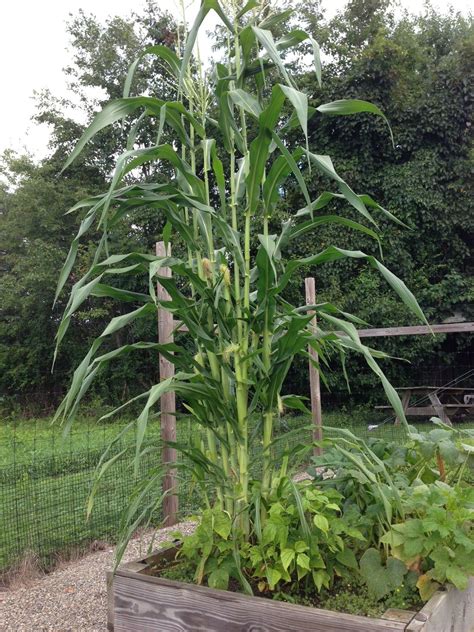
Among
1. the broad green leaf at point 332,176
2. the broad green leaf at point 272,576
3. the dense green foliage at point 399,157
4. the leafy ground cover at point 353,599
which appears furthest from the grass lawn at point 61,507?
the dense green foliage at point 399,157

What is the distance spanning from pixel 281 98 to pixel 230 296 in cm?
59

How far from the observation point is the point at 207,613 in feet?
4.88

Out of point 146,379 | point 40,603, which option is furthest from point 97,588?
point 146,379

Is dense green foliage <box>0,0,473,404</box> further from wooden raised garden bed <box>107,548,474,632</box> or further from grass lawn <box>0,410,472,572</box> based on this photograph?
wooden raised garden bed <box>107,548,474,632</box>

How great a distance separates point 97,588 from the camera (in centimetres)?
280

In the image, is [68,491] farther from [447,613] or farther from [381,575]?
[447,613]

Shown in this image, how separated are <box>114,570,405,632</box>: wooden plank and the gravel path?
656mm

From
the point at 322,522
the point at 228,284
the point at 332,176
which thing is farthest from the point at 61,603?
the point at 332,176

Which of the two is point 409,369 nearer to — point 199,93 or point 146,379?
point 146,379

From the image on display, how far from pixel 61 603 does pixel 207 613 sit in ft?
4.87

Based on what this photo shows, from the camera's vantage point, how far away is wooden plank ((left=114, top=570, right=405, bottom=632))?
4.39 feet

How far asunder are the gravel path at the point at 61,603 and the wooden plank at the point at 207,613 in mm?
656

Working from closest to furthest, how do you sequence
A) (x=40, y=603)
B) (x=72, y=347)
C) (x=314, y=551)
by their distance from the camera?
1. (x=314, y=551)
2. (x=40, y=603)
3. (x=72, y=347)

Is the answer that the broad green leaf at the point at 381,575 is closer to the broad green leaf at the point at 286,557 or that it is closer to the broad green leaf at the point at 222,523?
the broad green leaf at the point at 286,557
